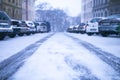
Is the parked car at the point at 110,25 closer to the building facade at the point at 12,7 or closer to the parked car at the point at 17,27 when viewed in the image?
the parked car at the point at 17,27

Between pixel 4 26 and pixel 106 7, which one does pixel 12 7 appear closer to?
pixel 106 7

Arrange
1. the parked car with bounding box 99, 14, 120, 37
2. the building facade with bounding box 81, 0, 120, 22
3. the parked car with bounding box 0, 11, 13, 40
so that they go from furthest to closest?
the building facade with bounding box 81, 0, 120, 22 < the parked car with bounding box 99, 14, 120, 37 < the parked car with bounding box 0, 11, 13, 40

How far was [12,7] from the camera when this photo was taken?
5897 cm

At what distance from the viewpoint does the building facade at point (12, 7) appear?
51875mm

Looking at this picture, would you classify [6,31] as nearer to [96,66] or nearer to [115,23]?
[115,23]

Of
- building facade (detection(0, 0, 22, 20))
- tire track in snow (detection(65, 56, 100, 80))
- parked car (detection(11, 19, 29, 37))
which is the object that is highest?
building facade (detection(0, 0, 22, 20))

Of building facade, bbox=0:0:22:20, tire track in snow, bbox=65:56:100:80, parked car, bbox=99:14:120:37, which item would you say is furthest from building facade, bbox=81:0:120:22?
tire track in snow, bbox=65:56:100:80

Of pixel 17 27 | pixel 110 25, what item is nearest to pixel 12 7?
pixel 17 27

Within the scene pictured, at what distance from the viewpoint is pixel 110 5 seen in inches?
2404

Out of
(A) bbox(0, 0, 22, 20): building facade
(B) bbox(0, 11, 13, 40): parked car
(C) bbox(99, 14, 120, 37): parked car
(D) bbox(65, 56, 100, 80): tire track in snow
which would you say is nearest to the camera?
(D) bbox(65, 56, 100, 80): tire track in snow

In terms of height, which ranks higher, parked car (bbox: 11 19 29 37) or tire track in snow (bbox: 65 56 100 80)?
parked car (bbox: 11 19 29 37)

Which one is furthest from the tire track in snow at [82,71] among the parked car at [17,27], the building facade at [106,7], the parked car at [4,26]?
the building facade at [106,7]

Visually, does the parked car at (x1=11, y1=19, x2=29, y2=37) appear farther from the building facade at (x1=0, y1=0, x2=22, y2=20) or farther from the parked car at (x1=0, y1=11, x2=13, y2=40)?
the building facade at (x1=0, y1=0, x2=22, y2=20)

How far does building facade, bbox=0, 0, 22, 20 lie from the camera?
51.9 m
